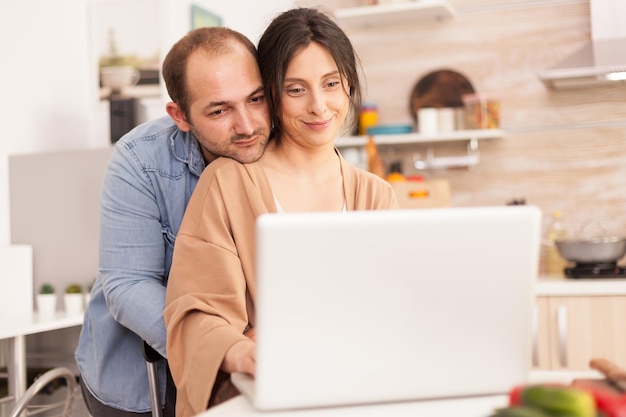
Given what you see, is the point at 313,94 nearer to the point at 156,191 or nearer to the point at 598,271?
the point at 156,191

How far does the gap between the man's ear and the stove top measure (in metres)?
1.91

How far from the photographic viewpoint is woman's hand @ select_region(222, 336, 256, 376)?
105cm

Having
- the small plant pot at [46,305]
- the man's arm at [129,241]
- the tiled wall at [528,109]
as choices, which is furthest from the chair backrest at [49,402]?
the tiled wall at [528,109]

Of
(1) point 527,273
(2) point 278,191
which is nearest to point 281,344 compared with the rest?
(1) point 527,273

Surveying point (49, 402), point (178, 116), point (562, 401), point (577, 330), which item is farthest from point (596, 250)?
point (562, 401)

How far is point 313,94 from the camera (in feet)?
4.69

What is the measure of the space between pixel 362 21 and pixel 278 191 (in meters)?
2.46

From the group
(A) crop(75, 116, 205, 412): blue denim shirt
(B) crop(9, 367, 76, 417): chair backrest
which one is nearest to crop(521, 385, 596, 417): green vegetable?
(A) crop(75, 116, 205, 412): blue denim shirt

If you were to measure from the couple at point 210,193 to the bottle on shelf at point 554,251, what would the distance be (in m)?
2.04

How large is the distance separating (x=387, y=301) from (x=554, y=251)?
2.63 meters

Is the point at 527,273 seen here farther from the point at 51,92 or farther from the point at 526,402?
the point at 51,92

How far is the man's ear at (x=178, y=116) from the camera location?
1.63 metres

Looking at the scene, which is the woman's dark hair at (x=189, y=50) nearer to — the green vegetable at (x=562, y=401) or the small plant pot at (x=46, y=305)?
the green vegetable at (x=562, y=401)

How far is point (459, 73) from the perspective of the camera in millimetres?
3709
